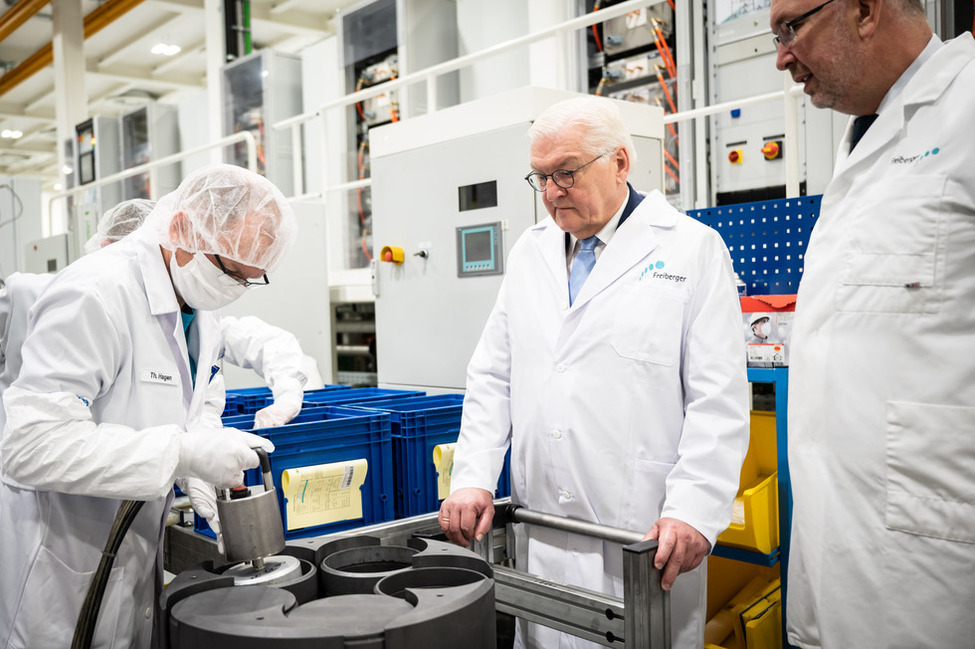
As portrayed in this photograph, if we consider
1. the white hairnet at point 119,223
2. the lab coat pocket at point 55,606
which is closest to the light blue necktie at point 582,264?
the lab coat pocket at point 55,606

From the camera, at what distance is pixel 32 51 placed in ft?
31.2

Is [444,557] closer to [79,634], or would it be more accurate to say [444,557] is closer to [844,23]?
[79,634]

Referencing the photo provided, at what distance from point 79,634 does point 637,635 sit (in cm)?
91

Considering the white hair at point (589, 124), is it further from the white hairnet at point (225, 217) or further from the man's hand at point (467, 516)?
the man's hand at point (467, 516)

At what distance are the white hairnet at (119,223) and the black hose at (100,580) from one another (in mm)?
1529

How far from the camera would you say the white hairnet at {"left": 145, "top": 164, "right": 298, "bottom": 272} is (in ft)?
4.98

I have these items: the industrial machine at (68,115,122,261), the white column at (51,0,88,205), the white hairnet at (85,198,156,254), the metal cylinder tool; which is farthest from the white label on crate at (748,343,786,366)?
the white column at (51,0,88,205)

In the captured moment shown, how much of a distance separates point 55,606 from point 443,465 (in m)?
0.85

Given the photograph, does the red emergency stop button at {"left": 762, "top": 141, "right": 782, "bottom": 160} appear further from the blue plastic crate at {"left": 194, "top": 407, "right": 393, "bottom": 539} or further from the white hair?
the blue plastic crate at {"left": 194, "top": 407, "right": 393, "bottom": 539}

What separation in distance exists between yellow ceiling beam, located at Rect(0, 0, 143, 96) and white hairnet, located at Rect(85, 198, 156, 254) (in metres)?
5.47

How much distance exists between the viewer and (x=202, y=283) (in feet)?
5.11

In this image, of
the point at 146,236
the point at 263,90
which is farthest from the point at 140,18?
the point at 146,236

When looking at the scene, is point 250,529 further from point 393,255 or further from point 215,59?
point 215,59

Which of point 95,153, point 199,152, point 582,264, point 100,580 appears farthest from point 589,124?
point 95,153
